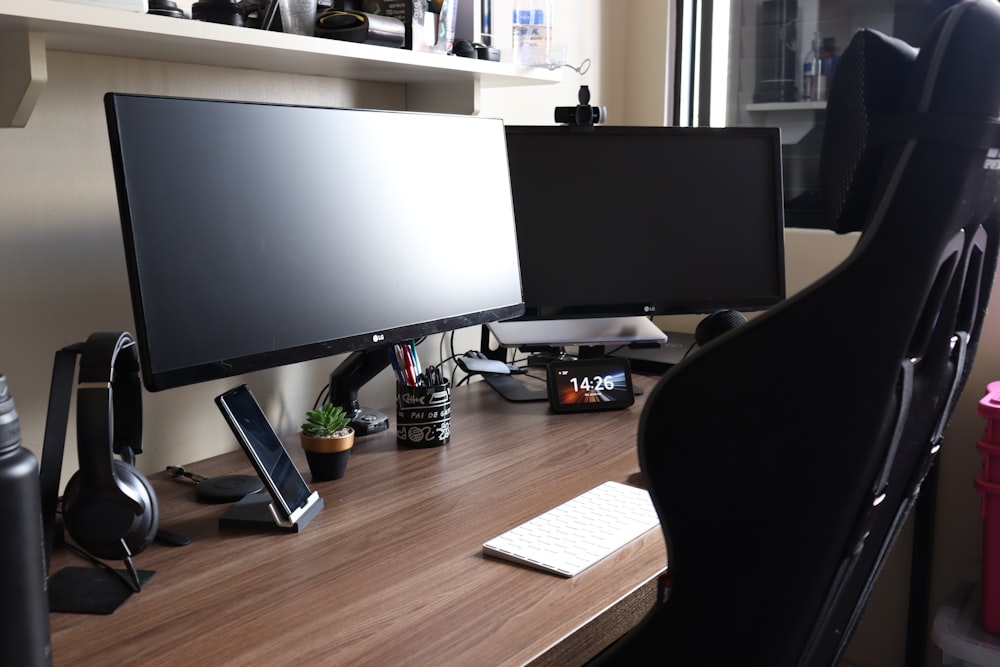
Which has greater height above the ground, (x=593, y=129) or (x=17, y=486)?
(x=593, y=129)

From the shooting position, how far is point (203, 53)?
1.33 meters

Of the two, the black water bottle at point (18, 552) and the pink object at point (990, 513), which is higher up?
the black water bottle at point (18, 552)

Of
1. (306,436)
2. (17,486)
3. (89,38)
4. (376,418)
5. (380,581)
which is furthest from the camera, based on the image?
(376,418)

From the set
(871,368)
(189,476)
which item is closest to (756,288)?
(189,476)

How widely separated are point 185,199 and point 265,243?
0.41 ft

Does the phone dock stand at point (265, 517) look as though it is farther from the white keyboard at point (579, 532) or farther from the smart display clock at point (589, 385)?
the smart display clock at point (589, 385)

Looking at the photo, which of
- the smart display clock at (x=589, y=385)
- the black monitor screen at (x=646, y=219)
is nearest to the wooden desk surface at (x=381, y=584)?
the smart display clock at (x=589, y=385)

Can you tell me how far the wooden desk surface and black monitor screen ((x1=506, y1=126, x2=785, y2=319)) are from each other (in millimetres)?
459

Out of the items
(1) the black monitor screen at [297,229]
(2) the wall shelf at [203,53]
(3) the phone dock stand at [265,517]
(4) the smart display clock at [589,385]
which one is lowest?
(3) the phone dock stand at [265,517]

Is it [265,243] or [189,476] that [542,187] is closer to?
[265,243]

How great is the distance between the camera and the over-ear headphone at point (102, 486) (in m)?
0.91

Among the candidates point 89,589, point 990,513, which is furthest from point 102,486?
point 990,513

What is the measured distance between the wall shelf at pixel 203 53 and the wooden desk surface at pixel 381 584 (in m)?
0.56

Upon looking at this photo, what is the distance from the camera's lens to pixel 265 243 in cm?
121
